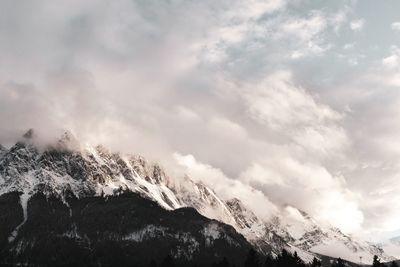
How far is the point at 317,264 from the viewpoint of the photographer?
16712 cm

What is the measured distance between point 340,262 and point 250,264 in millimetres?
28720

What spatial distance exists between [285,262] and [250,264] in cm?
927

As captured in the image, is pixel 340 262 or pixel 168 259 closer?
pixel 168 259

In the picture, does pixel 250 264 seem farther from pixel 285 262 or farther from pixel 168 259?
pixel 168 259

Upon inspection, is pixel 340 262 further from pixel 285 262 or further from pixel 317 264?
pixel 285 262

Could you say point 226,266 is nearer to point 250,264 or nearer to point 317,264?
point 250,264

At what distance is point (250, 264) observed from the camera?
162m

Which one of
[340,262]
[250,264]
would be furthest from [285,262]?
[340,262]

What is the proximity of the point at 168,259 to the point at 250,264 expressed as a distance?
21.0 metres

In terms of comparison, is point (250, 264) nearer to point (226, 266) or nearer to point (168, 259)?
point (226, 266)

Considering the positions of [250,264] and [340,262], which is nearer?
[250,264]

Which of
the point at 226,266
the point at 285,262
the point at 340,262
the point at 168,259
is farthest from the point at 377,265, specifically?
the point at 168,259

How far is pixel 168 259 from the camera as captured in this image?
535 ft

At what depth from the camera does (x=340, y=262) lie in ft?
572
